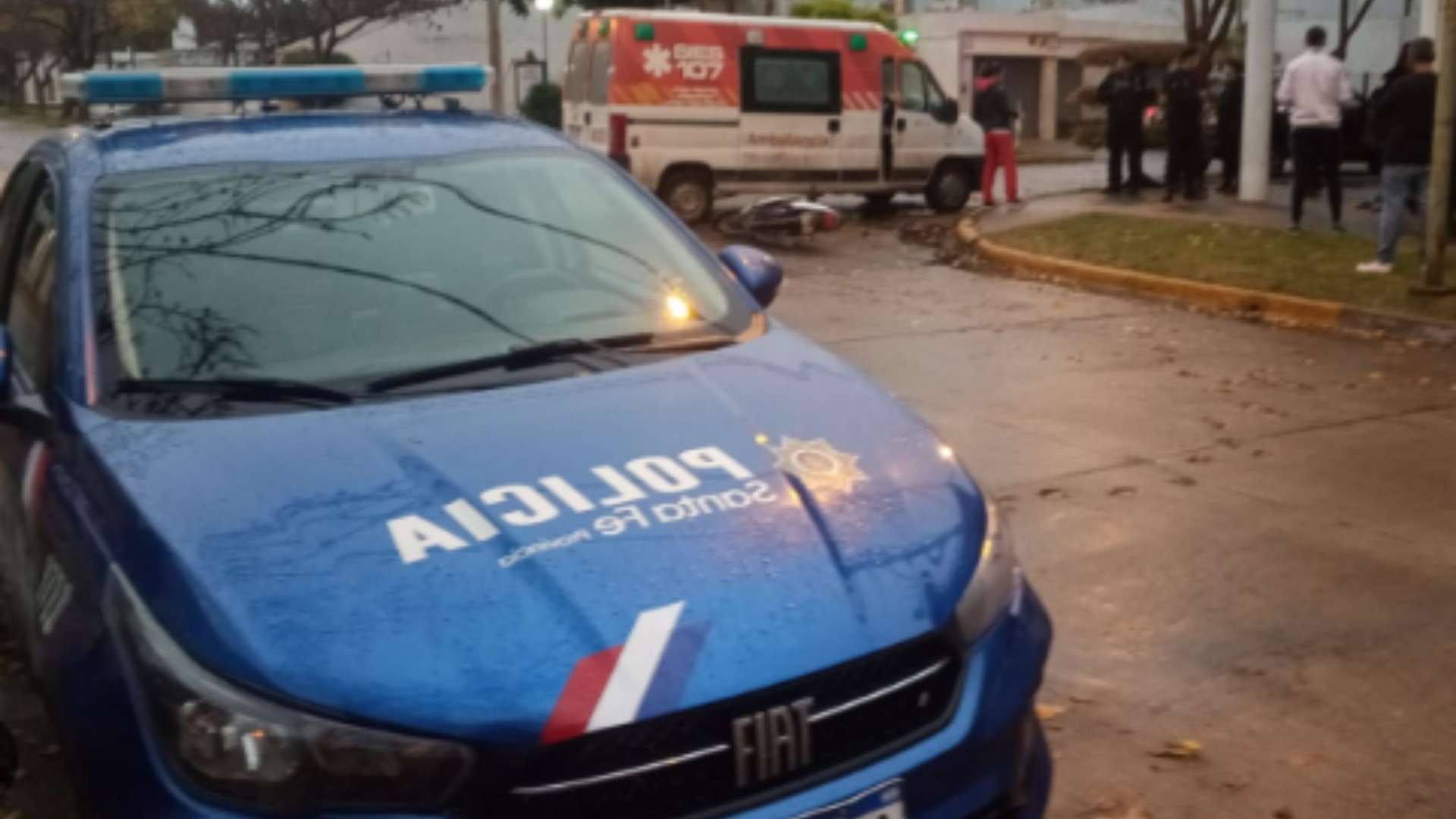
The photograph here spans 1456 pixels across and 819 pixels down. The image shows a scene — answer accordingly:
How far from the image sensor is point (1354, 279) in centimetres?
1192

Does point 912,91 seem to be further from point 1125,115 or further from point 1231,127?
point 1231,127

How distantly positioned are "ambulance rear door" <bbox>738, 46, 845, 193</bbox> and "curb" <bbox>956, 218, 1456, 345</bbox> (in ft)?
15.8

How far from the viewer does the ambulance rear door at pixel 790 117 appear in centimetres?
1909

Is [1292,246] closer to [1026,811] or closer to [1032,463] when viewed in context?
[1032,463]

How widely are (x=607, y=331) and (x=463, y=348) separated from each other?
1.22ft

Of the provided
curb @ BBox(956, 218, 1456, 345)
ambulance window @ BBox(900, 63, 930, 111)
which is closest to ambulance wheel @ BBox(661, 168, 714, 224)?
ambulance window @ BBox(900, 63, 930, 111)

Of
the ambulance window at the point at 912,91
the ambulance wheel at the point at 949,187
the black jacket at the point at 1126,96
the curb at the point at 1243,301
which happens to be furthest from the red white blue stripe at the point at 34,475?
the ambulance wheel at the point at 949,187

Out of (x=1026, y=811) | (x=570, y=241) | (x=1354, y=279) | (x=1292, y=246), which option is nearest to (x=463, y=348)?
(x=570, y=241)

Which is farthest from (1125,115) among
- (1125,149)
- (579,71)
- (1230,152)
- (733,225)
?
(579,71)

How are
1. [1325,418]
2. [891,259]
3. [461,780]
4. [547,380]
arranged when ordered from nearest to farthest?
[461,780], [547,380], [1325,418], [891,259]

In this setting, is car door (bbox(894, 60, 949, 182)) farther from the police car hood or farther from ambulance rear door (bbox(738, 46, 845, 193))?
the police car hood

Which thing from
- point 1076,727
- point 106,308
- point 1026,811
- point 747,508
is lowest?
point 1076,727

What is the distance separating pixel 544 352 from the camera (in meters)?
3.67

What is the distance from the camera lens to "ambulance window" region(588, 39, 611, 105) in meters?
18.4
